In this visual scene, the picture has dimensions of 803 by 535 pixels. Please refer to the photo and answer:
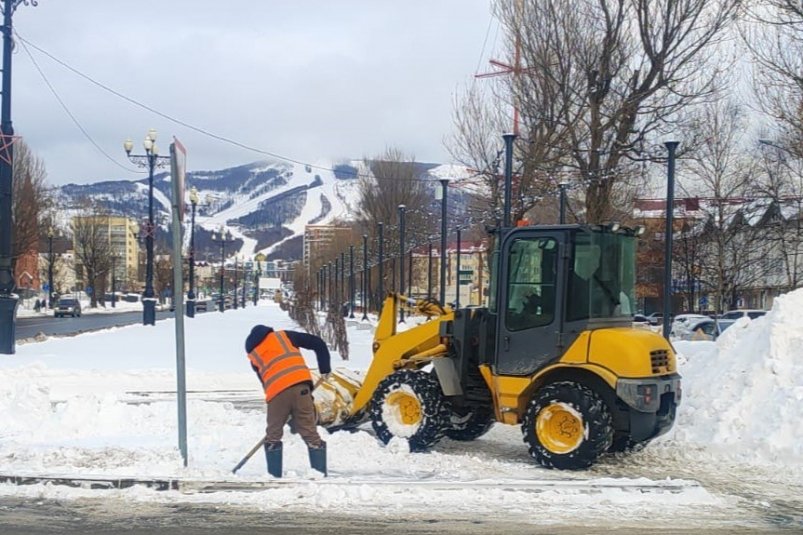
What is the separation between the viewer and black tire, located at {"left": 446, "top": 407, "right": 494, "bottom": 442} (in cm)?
1038

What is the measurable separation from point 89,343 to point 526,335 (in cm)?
1941

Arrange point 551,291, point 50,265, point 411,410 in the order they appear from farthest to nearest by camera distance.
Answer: point 50,265 → point 411,410 → point 551,291

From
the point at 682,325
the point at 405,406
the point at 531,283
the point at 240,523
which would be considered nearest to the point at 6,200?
the point at 405,406

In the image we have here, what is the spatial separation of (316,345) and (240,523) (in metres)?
2.04

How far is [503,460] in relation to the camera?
9609mm

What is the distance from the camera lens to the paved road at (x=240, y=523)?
22.3ft

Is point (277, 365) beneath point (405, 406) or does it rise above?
above

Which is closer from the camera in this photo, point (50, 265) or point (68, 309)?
point (68, 309)

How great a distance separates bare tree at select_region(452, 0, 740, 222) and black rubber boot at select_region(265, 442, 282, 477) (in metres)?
17.2

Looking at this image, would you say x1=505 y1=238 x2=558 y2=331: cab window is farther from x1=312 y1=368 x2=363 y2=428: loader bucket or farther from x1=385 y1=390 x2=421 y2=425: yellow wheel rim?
x1=312 y1=368 x2=363 y2=428: loader bucket

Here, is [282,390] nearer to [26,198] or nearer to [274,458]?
[274,458]

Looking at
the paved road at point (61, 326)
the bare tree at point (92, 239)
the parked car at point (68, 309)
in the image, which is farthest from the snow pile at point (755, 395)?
the bare tree at point (92, 239)

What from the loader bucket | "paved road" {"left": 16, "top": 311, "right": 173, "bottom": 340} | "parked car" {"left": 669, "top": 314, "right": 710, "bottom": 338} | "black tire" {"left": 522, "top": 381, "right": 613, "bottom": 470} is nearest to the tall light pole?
"paved road" {"left": 16, "top": 311, "right": 173, "bottom": 340}

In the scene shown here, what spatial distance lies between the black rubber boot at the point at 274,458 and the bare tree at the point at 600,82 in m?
17.2
